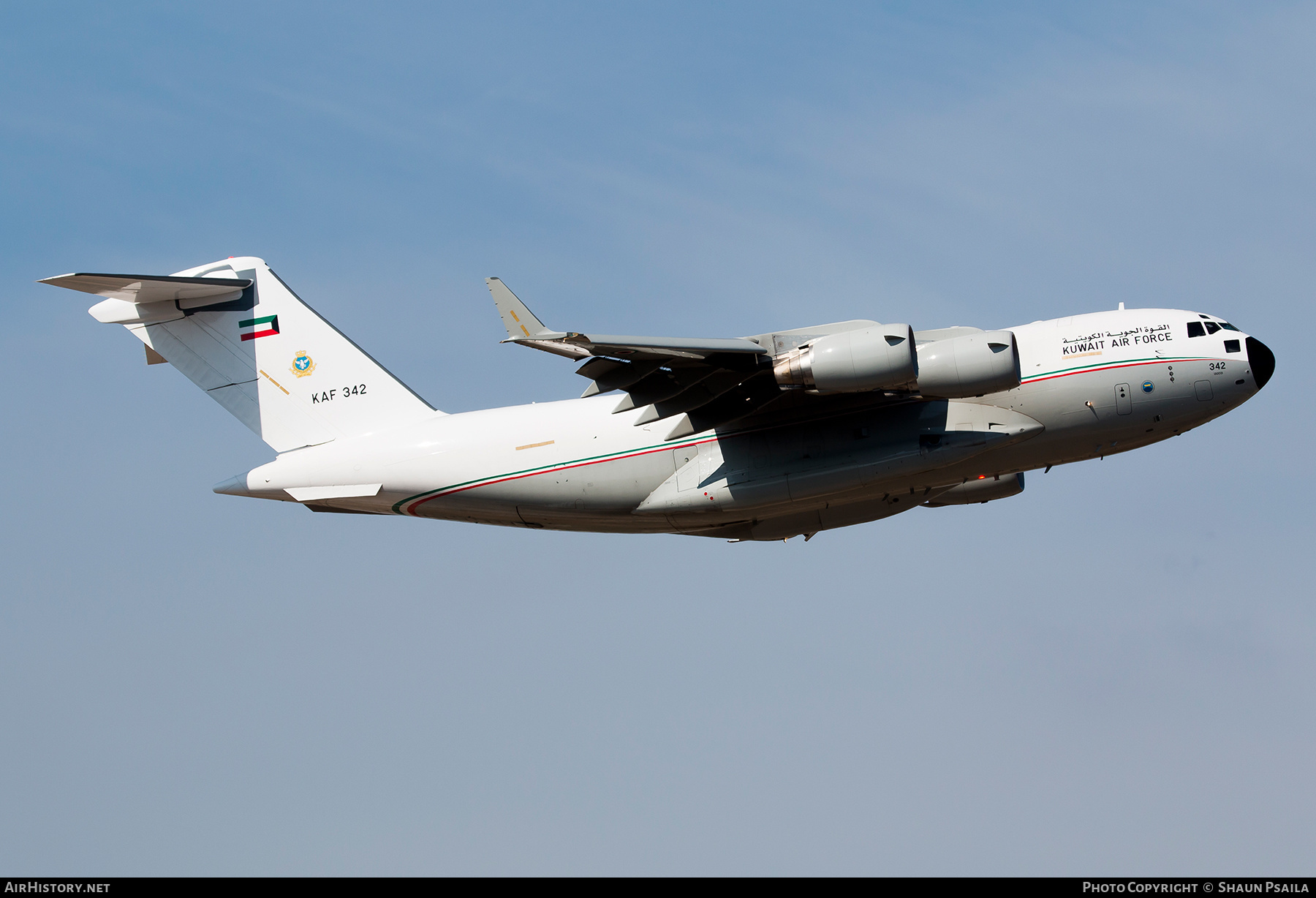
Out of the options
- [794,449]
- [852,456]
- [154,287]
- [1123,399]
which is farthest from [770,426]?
[154,287]

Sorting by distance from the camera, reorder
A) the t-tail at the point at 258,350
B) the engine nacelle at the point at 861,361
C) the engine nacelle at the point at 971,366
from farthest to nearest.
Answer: the t-tail at the point at 258,350 < the engine nacelle at the point at 971,366 < the engine nacelle at the point at 861,361

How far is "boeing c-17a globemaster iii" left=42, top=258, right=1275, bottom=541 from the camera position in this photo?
13.6 metres

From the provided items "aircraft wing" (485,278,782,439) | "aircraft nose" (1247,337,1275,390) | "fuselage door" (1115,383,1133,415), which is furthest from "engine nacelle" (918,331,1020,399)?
"aircraft nose" (1247,337,1275,390)

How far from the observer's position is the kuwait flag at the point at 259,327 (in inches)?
687

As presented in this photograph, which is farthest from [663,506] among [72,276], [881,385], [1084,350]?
[72,276]

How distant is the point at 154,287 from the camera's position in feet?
56.0

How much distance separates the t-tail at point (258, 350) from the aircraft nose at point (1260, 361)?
989 centimetres

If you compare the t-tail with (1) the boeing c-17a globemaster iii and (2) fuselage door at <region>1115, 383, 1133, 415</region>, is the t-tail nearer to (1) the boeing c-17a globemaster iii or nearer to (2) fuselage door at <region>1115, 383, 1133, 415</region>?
(1) the boeing c-17a globemaster iii

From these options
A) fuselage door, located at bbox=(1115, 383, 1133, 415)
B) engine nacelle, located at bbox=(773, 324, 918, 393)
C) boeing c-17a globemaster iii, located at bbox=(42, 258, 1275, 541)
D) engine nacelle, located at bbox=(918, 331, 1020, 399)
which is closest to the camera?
engine nacelle, located at bbox=(773, 324, 918, 393)

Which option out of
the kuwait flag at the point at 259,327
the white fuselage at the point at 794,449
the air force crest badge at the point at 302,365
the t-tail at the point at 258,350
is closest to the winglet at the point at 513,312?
the white fuselage at the point at 794,449

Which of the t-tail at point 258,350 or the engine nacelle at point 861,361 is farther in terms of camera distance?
the t-tail at point 258,350

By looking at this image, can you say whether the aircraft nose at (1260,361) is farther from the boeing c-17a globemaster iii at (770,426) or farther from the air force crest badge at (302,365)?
the air force crest badge at (302,365)

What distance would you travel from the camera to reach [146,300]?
1736cm

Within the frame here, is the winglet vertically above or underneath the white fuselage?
above
